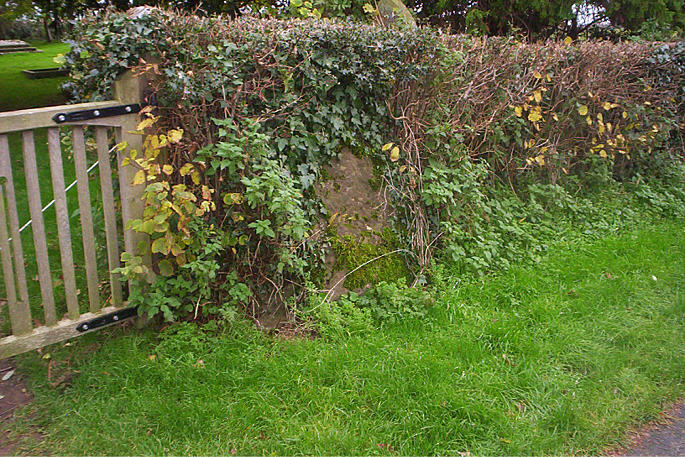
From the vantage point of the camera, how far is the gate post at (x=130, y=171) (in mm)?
3510

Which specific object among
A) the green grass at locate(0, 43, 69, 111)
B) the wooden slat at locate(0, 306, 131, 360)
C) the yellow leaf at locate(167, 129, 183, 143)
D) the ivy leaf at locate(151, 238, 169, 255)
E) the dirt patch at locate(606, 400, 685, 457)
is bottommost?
the dirt patch at locate(606, 400, 685, 457)

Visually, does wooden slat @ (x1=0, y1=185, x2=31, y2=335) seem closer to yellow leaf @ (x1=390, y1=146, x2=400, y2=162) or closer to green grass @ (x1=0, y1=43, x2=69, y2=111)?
yellow leaf @ (x1=390, y1=146, x2=400, y2=162)

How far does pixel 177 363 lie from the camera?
11.6ft

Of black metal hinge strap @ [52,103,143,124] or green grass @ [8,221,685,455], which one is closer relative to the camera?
green grass @ [8,221,685,455]

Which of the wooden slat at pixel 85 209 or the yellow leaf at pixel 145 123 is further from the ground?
the yellow leaf at pixel 145 123

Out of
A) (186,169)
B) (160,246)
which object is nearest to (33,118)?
(186,169)

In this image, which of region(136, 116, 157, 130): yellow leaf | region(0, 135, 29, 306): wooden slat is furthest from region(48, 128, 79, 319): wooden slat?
region(136, 116, 157, 130): yellow leaf

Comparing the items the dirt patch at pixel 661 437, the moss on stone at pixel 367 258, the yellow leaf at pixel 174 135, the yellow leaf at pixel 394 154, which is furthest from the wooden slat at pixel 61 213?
the dirt patch at pixel 661 437

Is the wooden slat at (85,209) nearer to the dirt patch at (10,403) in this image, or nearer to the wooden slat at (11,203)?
the wooden slat at (11,203)

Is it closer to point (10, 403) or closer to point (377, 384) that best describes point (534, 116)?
point (377, 384)

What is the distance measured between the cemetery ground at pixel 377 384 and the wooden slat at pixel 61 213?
0.46 m

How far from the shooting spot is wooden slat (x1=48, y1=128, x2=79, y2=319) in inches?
129

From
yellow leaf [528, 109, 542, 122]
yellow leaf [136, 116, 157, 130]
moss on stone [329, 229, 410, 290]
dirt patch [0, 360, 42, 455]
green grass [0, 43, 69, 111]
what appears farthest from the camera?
green grass [0, 43, 69, 111]

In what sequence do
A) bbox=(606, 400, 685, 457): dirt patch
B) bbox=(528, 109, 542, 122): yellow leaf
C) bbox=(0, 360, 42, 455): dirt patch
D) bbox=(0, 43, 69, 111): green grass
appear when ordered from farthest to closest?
bbox=(0, 43, 69, 111): green grass, bbox=(528, 109, 542, 122): yellow leaf, bbox=(606, 400, 685, 457): dirt patch, bbox=(0, 360, 42, 455): dirt patch
